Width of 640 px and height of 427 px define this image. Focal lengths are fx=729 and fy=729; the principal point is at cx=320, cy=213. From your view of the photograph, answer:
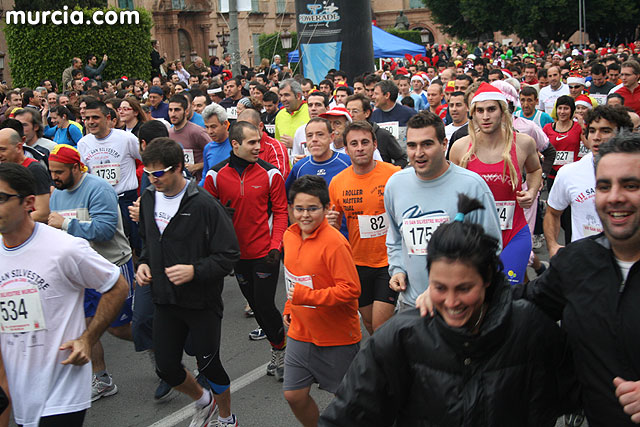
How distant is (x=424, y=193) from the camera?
14.3ft

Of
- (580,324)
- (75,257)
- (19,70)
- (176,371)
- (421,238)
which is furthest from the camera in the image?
(19,70)

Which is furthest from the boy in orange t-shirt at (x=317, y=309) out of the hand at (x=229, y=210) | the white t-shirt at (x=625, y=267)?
the white t-shirt at (x=625, y=267)

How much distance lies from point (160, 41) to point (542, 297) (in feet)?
157

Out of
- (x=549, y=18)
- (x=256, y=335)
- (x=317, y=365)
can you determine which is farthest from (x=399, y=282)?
(x=549, y=18)

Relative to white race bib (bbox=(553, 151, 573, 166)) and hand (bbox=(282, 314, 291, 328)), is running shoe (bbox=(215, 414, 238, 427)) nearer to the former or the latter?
hand (bbox=(282, 314, 291, 328))

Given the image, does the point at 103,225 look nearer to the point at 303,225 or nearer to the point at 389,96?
the point at 303,225

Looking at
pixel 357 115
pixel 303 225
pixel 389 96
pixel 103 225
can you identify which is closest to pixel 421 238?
pixel 303 225

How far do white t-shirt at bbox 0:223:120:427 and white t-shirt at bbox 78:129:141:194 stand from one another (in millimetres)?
4614

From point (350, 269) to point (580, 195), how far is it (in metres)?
1.63

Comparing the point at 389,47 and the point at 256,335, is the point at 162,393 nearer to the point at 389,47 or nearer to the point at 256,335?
the point at 256,335

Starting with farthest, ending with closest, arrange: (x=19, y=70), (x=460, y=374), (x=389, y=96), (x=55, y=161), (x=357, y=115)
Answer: (x=19, y=70)
(x=389, y=96)
(x=357, y=115)
(x=55, y=161)
(x=460, y=374)

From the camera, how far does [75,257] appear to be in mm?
3588

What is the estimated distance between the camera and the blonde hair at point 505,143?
5.34m

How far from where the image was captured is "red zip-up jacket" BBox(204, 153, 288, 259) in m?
5.90
